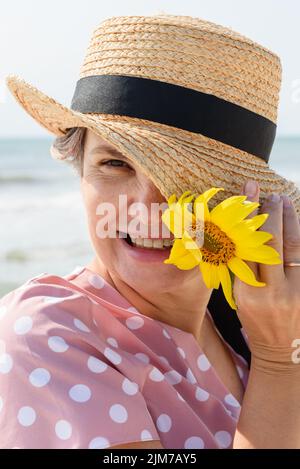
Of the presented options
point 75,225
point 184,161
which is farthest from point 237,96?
point 75,225

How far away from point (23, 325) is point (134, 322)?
42cm

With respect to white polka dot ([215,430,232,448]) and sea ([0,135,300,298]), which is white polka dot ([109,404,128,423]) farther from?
sea ([0,135,300,298])

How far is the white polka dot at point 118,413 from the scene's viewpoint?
5.90 ft

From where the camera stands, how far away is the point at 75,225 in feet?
37.8

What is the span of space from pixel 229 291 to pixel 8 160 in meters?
18.5

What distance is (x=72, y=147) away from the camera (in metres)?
2.31

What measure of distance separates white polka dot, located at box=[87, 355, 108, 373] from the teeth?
40 cm

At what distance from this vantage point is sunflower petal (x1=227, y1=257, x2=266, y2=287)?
1.70m

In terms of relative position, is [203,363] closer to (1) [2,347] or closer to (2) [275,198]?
(2) [275,198]

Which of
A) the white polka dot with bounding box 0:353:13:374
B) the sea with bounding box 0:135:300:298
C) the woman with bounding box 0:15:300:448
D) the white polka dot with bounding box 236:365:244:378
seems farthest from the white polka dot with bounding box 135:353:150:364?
the sea with bounding box 0:135:300:298

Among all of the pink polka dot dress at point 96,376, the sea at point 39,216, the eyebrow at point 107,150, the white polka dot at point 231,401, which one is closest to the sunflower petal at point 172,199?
the eyebrow at point 107,150

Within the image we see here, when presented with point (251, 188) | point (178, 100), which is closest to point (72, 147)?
point (178, 100)

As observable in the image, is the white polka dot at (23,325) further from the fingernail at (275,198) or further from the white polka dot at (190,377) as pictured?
the fingernail at (275,198)
